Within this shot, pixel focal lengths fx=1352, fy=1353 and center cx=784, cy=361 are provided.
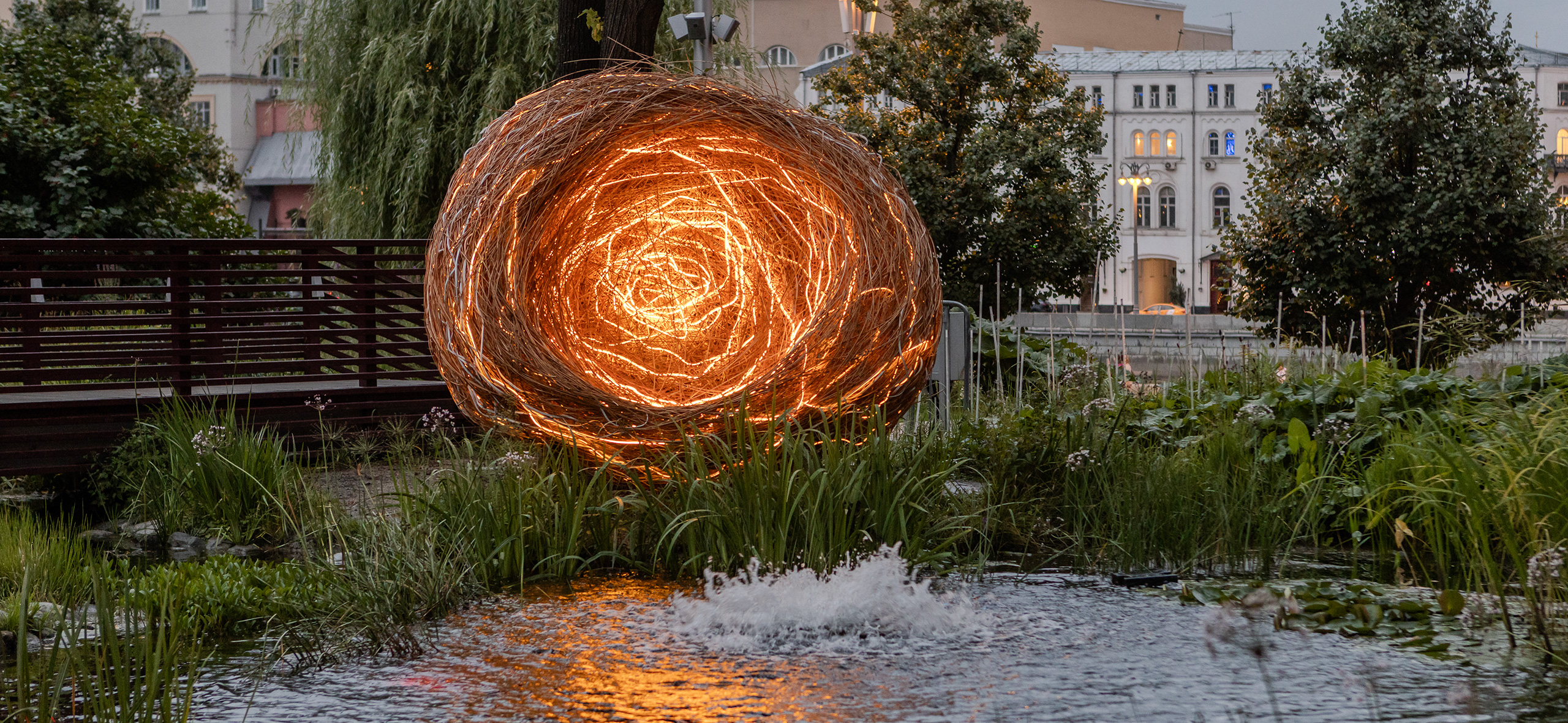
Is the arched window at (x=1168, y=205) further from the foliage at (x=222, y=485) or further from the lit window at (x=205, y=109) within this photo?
the foliage at (x=222, y=485)

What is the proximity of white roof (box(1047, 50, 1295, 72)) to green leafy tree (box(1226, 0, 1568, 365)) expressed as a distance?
40405 millimetres

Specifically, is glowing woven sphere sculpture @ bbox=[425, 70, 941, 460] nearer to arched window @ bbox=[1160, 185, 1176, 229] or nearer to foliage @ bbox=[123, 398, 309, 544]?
foliage @ bbox=[123, 398, 309, 544]

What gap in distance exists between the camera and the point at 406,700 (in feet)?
11.7

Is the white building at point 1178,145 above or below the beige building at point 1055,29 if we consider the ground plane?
below

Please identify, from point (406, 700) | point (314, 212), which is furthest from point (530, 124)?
point (314, 212)

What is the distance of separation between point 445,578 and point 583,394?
114cm

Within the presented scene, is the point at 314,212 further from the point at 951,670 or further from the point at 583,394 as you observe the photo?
the point at 951,670

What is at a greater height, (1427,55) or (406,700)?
(1427,55)

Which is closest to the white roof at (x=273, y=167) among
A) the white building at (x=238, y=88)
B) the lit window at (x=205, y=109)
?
the white building at (x=238, y=88)

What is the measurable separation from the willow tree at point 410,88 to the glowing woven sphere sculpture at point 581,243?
24.8 feet

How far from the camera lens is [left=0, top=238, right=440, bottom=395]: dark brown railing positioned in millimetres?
8352

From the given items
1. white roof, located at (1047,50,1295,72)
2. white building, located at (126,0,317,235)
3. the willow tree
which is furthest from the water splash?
white roof, located at (1047,50,1295,72)

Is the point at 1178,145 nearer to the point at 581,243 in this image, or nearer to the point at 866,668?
the point at 581,243

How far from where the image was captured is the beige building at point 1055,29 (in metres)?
50.4
